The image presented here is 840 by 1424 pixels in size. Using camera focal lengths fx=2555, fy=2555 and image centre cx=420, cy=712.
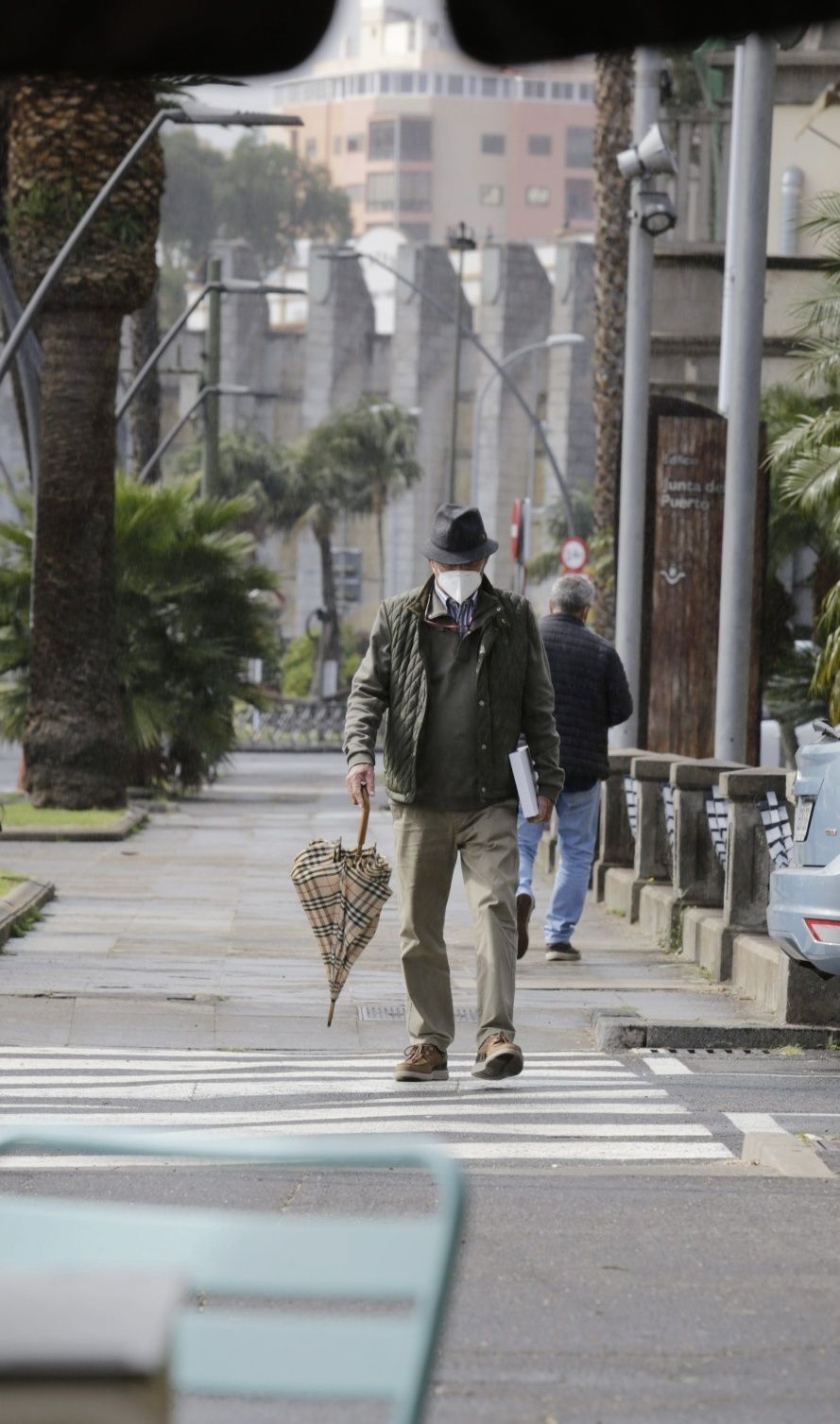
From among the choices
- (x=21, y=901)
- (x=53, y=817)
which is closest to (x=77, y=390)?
(x=53, y=817)

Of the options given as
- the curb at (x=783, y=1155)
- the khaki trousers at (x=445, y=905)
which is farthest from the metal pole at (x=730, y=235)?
the curb at (x=783, y=1155)

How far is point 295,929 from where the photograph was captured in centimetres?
1479

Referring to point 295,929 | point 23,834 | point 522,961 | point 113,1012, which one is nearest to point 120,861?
point 23,834

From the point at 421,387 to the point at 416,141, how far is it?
272 ft

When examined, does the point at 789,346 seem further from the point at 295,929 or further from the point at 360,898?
the point at 360,898

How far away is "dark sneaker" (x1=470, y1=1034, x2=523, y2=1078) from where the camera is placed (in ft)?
29.1

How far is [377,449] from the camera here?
7988 cm

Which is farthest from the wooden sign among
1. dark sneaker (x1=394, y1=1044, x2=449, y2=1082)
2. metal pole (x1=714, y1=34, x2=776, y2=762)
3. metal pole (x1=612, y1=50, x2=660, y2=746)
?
dark sneaker (x1=394, y1=1044, x2=449, y2=1082)

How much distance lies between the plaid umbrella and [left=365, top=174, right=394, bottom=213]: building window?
16597 cm

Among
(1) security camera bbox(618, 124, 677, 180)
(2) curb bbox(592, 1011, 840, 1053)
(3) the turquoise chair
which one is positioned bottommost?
(2) curb bbox(592, 1011, 840, 1053)

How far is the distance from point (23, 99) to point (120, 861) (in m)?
8.40

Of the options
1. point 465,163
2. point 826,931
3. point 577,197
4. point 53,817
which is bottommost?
point 53,817

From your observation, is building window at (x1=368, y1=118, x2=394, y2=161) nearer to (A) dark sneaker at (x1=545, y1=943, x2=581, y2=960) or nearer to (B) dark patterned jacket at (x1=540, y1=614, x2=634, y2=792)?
(B) dark patterned jacket at (x1=540, y1=614, x2=634, y2=792)

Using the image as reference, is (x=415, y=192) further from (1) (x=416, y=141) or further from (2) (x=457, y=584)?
(2) (x=457, y=584)
